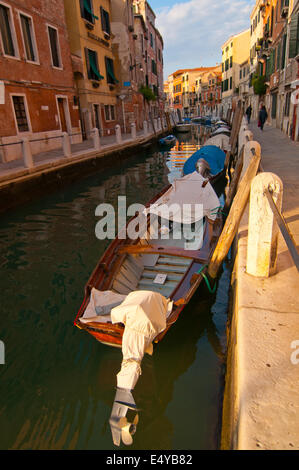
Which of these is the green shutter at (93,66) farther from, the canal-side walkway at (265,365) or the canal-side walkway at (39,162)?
the canal-side walkway at (265,365)

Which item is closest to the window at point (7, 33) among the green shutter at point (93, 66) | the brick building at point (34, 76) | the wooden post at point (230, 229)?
the brick building at point (34, 76)

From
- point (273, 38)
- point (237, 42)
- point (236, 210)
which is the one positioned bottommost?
point (236, 210)

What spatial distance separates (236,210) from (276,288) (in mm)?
1355

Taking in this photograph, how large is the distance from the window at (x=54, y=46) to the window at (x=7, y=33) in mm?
3173

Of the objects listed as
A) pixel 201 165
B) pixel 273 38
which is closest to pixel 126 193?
pixel 201 165

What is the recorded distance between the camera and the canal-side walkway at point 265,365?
171cm

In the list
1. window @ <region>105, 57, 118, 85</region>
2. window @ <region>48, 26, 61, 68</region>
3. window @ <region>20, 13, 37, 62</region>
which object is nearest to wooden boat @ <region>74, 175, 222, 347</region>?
window @ <region>20, 13, 37, 62</region>

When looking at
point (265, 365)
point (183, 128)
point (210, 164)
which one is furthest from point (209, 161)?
point (183, 128)

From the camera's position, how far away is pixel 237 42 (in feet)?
145

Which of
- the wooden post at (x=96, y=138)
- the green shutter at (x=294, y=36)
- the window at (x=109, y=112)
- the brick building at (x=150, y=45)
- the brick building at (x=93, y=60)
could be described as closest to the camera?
the green shutter at (x=294, y=36)

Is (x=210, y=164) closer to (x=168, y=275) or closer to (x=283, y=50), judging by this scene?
(x=168, y=275)

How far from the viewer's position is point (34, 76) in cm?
1345

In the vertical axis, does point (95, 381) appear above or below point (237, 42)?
below
